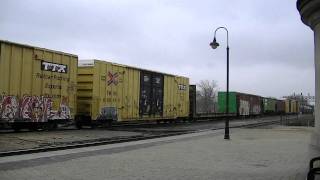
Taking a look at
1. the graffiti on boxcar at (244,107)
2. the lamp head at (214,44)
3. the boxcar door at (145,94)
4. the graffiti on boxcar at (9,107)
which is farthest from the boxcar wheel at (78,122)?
the graffiti on boxcar at (244,107)

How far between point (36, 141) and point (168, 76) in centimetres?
2101

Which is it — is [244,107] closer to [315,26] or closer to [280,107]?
[280,107]

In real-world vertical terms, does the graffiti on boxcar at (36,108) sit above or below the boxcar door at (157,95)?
below

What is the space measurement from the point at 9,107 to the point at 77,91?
7.53 meters

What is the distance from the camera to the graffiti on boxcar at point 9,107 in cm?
2165

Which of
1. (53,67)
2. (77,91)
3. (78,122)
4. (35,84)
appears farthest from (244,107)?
(35,84)

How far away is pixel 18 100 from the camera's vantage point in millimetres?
22438

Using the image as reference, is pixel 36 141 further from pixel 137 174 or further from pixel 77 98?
pixel 77 98

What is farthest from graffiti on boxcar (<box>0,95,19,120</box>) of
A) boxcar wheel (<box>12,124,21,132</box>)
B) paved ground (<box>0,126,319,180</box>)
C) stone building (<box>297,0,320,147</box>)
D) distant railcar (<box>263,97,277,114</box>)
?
distant railcar (<box>263,97,277,114</box>)

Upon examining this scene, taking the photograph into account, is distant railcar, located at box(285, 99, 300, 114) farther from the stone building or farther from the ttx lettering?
the stone building

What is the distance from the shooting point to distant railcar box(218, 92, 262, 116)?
60.9m

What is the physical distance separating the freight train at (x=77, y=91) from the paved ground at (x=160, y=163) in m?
5.87

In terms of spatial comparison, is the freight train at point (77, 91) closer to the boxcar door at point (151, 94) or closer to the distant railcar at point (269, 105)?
the boxcar door at point (151, 94)

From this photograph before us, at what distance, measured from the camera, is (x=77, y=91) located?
2933 cm
